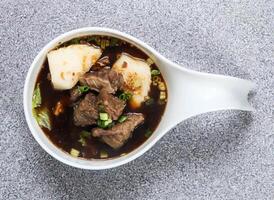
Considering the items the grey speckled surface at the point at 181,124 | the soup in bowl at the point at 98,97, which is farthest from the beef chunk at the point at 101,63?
Result: the grey speckled surface at the point at 181,124

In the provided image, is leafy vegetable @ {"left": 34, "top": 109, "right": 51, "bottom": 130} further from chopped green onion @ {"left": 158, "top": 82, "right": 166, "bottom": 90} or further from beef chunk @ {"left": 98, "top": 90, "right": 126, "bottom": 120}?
chopped green onion @ {"left": 158, "top": 82, "right": 166, "bottom": 90}

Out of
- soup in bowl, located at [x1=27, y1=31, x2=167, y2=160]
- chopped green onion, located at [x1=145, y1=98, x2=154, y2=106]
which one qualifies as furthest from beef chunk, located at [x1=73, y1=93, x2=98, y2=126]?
chopped green onion, located at [x1=145, y1=98, x2=154, y2=106]

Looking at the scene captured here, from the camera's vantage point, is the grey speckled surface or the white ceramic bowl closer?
the white ceramic bowl

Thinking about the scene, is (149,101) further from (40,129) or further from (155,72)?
(40,129)

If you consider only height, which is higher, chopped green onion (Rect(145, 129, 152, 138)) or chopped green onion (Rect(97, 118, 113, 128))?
chopped green onion (Rect(97, 118, 113, 128))

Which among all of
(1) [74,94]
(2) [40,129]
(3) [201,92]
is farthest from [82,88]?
(3) [201,92]
